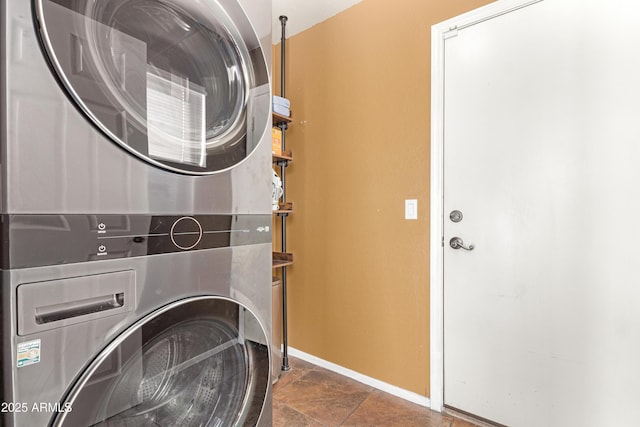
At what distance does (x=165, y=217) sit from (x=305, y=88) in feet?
5.46

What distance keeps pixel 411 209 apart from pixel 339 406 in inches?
44.3

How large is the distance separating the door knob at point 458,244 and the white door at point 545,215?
19 mm

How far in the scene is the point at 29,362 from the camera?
1.71 ft

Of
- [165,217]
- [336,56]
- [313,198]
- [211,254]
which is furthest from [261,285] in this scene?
[336,56]

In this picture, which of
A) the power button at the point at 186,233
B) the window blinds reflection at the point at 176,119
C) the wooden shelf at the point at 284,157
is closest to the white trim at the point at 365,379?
the wooden shelf at the point at 284,157

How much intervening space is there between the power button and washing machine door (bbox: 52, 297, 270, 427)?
14 cm

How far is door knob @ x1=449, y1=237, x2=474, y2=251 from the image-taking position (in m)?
1.49

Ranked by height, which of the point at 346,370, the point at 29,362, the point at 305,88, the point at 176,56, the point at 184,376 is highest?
the point at 305,88

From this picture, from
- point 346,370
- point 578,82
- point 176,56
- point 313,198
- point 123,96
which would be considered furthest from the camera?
point 313,198

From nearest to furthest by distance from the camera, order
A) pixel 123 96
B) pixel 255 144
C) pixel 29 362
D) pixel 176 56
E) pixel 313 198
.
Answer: pixel 29 362
pixel 123 96
pixel 176 56
pixel 255 144
pixel 313 198

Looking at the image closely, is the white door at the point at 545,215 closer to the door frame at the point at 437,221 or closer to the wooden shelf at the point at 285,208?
the door frame at the point at 437,221

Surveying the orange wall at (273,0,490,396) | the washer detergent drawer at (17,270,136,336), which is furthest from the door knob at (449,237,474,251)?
the washer detergent drawer at (17,270,136,336)

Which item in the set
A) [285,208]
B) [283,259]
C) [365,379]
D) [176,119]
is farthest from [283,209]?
[176,119]

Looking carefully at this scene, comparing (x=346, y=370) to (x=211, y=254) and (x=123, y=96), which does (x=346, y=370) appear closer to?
(x=211, y=254)
